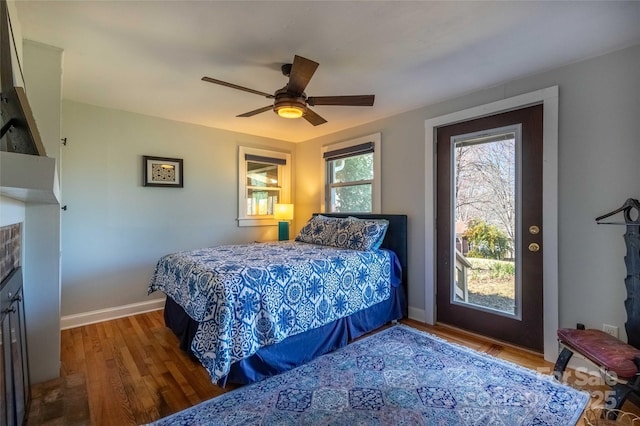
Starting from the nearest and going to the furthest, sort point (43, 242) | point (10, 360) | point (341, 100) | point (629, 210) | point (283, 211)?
point (10, 360) < point (629, 210) < point (43, 242) < point (341, 100) < point (283, 211)

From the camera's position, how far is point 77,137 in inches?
121

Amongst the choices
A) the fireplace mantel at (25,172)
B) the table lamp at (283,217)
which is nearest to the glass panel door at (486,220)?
the table lamp at (283,217)

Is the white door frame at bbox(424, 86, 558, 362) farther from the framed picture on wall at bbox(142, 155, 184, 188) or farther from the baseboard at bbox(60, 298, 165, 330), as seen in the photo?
the baseboard at bbox(60, 298, 165, 330)

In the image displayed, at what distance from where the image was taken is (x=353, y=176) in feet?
13.2

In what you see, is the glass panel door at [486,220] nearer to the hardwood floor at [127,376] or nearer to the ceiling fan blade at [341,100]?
the hardwood floor at [127,376]

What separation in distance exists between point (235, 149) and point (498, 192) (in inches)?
128

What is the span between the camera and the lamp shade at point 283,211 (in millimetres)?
4426

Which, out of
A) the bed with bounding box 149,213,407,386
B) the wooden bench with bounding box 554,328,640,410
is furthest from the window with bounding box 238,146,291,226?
the wooden bench with bounding box 554,328,640,410

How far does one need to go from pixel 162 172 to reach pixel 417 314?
338 cm

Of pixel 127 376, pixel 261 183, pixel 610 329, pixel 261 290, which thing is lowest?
pixel 127 376

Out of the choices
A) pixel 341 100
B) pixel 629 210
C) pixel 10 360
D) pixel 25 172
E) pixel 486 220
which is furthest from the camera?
pixel 486 220

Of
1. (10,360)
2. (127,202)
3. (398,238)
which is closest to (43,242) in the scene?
(10,360)

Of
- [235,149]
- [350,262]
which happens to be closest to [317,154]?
[235,149]

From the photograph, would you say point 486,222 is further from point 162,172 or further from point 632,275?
point 162,172
